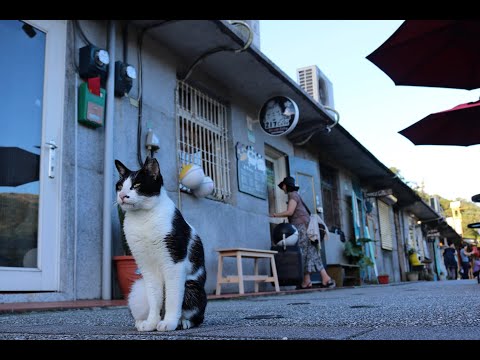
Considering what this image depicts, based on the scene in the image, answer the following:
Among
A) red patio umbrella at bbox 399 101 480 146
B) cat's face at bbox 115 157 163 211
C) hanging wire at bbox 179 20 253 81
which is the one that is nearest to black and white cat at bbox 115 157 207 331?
cat's face at bbox 115 157 163 211

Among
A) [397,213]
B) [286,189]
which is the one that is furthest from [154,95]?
[397,213]

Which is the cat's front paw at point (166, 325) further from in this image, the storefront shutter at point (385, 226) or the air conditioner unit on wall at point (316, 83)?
the storefront shutter at point (385, 226)

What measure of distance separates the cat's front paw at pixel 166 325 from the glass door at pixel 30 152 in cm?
257

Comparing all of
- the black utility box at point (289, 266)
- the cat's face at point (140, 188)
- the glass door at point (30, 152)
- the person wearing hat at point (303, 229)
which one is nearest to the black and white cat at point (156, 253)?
the cat's face at point (140, 188)

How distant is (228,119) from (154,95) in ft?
6.25

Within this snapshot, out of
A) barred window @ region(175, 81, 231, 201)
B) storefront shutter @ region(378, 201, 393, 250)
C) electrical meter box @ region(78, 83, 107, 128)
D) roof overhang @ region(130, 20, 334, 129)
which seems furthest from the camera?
storefront shutter @ region(378, 201, 393, 250)

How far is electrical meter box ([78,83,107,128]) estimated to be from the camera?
4.93 meters

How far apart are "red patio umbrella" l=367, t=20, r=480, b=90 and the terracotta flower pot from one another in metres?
2.81

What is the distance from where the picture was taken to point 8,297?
13.2ft

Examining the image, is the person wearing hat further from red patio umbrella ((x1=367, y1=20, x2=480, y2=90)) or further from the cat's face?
the cat's face

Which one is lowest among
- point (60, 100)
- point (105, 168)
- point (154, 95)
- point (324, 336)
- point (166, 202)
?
point (324, 336)

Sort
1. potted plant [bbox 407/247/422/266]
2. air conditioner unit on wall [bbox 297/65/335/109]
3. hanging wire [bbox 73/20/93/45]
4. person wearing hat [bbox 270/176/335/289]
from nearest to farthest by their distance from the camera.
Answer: hanging wire [bbox 73/20/93/45] < person wearing hat [bbox 270/176/335/289] < air conditioner unit on wall [bbox 297/65/335/109] < potted plant [bbox 407/247/422/266]
